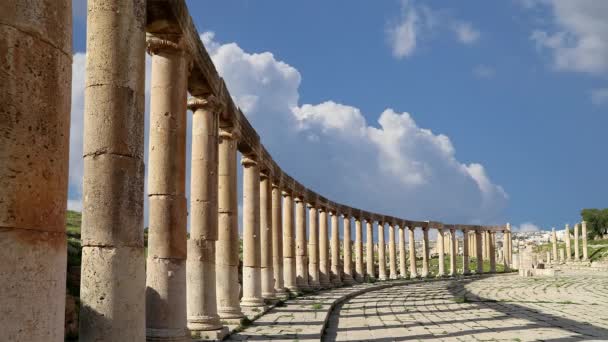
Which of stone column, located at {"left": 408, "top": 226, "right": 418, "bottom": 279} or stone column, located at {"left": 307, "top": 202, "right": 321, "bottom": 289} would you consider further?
stone column, located at {"left": 408, "top": 226, "right": 418, "bottom": 279}

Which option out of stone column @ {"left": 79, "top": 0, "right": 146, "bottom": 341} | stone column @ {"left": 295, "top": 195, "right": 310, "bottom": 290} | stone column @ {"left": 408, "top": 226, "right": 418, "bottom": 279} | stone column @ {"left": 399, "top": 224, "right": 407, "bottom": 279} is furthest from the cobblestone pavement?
stone column @ {"left": 408, "top": 226, "right": 418, "bottom": 279}

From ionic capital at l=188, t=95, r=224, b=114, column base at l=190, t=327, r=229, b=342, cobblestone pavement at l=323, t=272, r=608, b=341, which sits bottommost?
cobblestone pavement at l=323, t=272, r=608, b=341

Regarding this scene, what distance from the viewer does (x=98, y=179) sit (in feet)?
27.6

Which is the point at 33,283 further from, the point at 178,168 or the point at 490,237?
the point at 490,237

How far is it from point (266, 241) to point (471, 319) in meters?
8.81

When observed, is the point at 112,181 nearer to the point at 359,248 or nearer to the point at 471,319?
the point at 471,319

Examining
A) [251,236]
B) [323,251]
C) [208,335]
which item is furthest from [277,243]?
[208,335]

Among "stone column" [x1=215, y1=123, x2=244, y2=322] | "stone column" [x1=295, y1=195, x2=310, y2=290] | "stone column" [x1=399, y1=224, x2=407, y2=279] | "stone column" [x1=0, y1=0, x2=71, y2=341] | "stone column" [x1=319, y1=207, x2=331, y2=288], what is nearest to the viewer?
"stone column" [x1=0, y1=0, x2=71, y2=341]

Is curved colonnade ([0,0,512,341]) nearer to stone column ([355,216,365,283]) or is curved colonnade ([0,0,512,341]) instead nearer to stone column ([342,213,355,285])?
stone column ([342,213,355,285])

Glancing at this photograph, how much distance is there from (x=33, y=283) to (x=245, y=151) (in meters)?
15.7

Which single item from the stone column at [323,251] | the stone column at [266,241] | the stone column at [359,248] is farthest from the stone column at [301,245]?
the stone column at [359,248]

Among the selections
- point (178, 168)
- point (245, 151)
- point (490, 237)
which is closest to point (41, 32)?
point (178, 168)

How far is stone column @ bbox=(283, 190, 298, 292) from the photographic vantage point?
27906 mm

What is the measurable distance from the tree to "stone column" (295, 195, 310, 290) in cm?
9445
